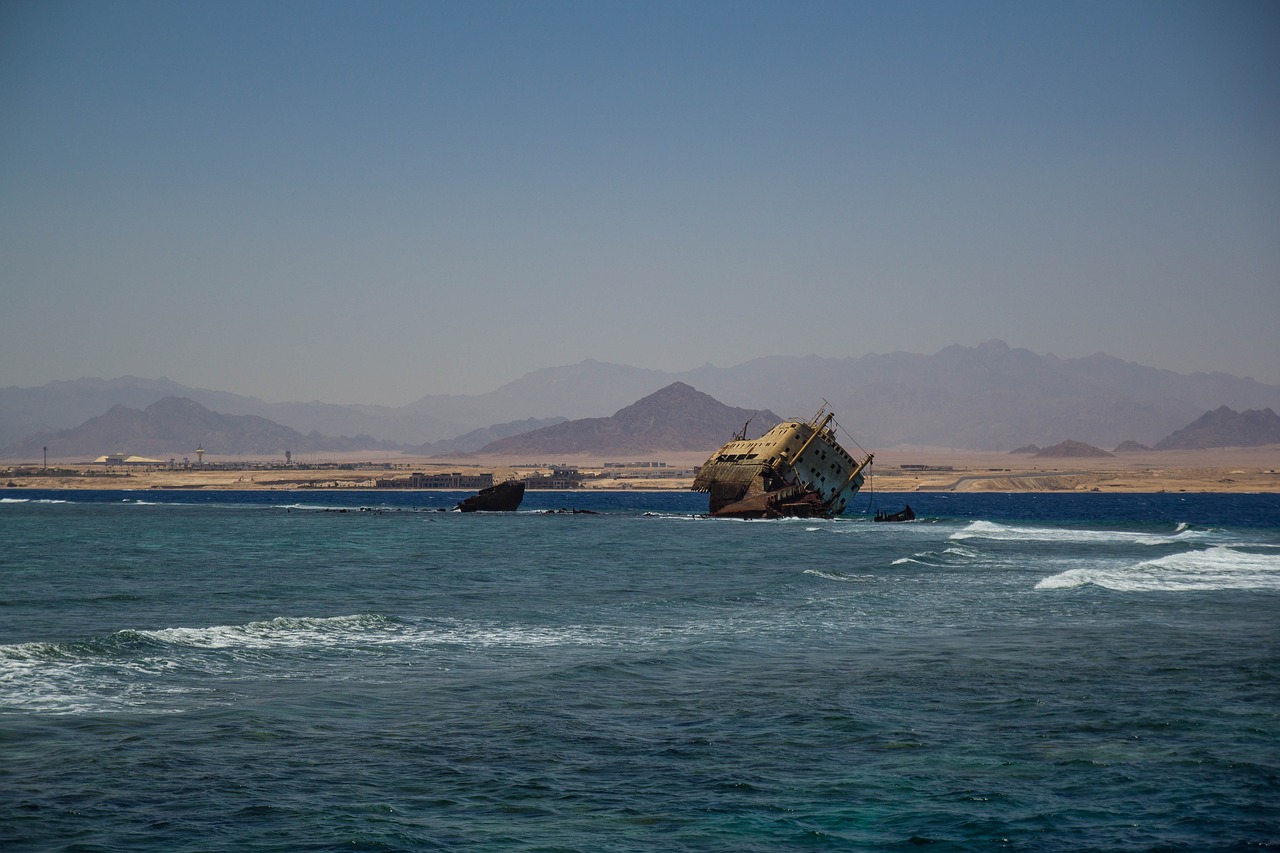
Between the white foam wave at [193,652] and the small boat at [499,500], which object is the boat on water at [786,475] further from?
the white foam wave at [193,652]

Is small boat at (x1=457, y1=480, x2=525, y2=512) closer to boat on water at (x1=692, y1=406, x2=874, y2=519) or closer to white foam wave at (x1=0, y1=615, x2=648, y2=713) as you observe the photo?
boat on water at (x1=692, y1=406, x2=874, y2=519)

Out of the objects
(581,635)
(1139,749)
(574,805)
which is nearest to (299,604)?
(581,635)

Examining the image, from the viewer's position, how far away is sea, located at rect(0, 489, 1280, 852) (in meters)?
15.6

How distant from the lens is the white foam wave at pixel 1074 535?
77.0 metres

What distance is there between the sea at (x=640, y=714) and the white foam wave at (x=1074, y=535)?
2922cm

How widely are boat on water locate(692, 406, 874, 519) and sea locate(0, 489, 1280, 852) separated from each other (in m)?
54.3

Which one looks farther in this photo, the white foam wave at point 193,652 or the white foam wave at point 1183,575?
the white foam wave at point 1183,575

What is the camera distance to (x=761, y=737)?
20.2 metres

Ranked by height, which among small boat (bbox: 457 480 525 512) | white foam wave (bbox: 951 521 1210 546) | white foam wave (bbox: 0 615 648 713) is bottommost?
white foam wave (bbox: 951 521 1210 546)

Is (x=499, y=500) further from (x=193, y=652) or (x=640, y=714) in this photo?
(x=640, y=714)

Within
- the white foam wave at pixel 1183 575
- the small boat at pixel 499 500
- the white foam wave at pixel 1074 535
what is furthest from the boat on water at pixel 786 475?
the white foam wave at pixel 1183 575

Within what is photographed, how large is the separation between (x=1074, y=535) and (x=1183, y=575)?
115 feet

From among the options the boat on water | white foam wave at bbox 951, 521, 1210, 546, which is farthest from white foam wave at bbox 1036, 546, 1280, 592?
the boat on water

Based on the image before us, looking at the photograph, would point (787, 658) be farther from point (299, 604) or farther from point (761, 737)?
point (299, 604)
